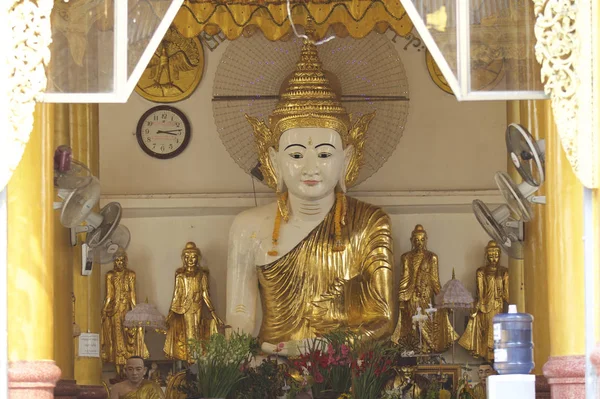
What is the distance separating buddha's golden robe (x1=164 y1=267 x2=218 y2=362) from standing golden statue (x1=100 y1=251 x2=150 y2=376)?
0.23 meters

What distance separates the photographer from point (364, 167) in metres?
9.77

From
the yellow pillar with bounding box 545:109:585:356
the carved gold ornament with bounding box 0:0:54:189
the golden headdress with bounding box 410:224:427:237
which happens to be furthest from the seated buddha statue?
the carved gold ornament with bounding box 0:0:54:189

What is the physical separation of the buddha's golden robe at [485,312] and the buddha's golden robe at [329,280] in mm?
594

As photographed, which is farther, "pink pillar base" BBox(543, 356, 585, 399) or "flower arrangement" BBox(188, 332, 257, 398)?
"flower arrangement" BBox(188, 332, 257, 398)

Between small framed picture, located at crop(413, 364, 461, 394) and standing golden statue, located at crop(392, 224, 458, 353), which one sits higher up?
standing golden statue, located at crop(392, 224, 458, 353)

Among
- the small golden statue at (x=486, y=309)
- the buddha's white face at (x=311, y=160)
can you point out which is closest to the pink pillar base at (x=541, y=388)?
Result: the small golden statue at (x=486, y=309)

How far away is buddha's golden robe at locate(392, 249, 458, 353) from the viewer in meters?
9.34

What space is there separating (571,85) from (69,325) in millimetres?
3316

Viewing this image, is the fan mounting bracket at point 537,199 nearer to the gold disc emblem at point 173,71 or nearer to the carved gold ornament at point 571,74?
the carved gold ornament at point 571,74

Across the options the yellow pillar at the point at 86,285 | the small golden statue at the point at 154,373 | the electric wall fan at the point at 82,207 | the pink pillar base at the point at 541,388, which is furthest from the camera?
the small golden statue at the point at 154,373

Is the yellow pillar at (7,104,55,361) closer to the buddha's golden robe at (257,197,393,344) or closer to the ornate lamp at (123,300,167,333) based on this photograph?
the ornate lamp at (123,300,167,333)

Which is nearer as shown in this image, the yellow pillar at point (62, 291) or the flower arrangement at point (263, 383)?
the yellow pillar at point (62, 291)

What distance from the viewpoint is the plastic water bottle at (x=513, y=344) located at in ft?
20.0

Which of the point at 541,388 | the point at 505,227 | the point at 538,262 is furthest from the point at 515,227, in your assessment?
the point at 541,388
